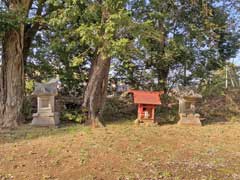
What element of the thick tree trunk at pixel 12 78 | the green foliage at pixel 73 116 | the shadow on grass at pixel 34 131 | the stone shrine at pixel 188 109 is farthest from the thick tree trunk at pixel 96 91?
the stone shrine at pixel 188 109

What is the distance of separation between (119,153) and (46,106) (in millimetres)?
3637

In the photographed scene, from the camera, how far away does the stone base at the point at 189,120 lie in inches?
356

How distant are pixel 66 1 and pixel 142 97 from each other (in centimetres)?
318

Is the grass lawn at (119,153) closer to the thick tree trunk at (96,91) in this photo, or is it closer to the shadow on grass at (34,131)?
the shadow on grass at (34,131)

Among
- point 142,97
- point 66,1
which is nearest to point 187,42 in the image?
point 142,97

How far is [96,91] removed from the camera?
29.0 feet

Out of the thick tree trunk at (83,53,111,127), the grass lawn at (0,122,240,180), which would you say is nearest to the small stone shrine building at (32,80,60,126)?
the grass lawn at (0,122,240,180)

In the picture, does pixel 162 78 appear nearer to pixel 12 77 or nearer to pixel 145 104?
pixel 145 104

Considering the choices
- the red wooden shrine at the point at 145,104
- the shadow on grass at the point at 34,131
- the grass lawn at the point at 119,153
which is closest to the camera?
the grass lawn at the point at 119,153

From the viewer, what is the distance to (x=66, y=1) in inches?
293

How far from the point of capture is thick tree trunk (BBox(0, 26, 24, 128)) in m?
8.64

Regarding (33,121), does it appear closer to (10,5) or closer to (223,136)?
(10,5)

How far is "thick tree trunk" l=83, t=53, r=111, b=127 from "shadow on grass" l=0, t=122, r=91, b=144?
452 mm

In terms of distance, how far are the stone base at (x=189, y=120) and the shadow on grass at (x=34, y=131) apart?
254cm
